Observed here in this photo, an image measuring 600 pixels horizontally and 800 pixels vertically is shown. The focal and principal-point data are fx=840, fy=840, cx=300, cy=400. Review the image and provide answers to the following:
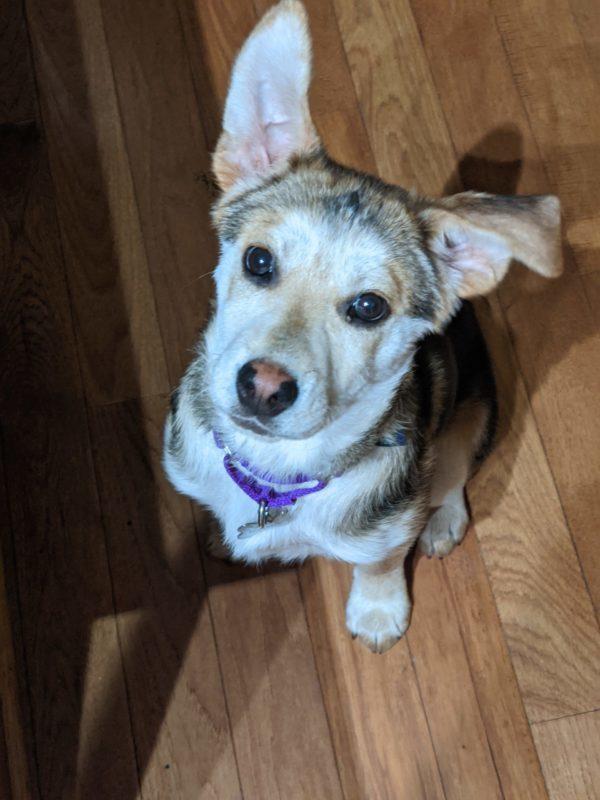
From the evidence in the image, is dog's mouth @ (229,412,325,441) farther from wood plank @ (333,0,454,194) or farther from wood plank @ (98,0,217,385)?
wood plank @ (333,0,454,194)

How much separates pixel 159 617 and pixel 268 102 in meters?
1.69

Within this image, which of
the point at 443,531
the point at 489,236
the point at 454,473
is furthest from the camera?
the point at 443,531

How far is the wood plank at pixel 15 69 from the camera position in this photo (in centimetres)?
337

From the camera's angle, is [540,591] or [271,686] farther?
[540,591]

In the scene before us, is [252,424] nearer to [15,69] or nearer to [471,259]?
[471,259]

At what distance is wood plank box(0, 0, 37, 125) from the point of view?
3.37 metres

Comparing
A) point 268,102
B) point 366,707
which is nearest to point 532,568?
point 366,707

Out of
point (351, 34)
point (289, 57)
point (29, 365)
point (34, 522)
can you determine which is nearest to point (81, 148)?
point (29, 365)

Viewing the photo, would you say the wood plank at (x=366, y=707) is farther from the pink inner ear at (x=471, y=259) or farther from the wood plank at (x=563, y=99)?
the wood plank at (x=563, y=99)

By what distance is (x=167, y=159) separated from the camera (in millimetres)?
3314

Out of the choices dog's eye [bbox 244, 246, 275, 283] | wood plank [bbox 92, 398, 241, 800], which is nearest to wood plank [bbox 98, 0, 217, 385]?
wood plank [bbox 92, 398, 241, 800]

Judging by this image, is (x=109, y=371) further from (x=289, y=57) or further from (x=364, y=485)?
(x=289, y=57)

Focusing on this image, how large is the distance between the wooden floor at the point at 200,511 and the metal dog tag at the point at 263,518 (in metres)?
0.60

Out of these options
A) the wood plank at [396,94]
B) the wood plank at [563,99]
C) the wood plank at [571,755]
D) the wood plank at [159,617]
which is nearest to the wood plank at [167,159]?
the wood plank at [159,617]
